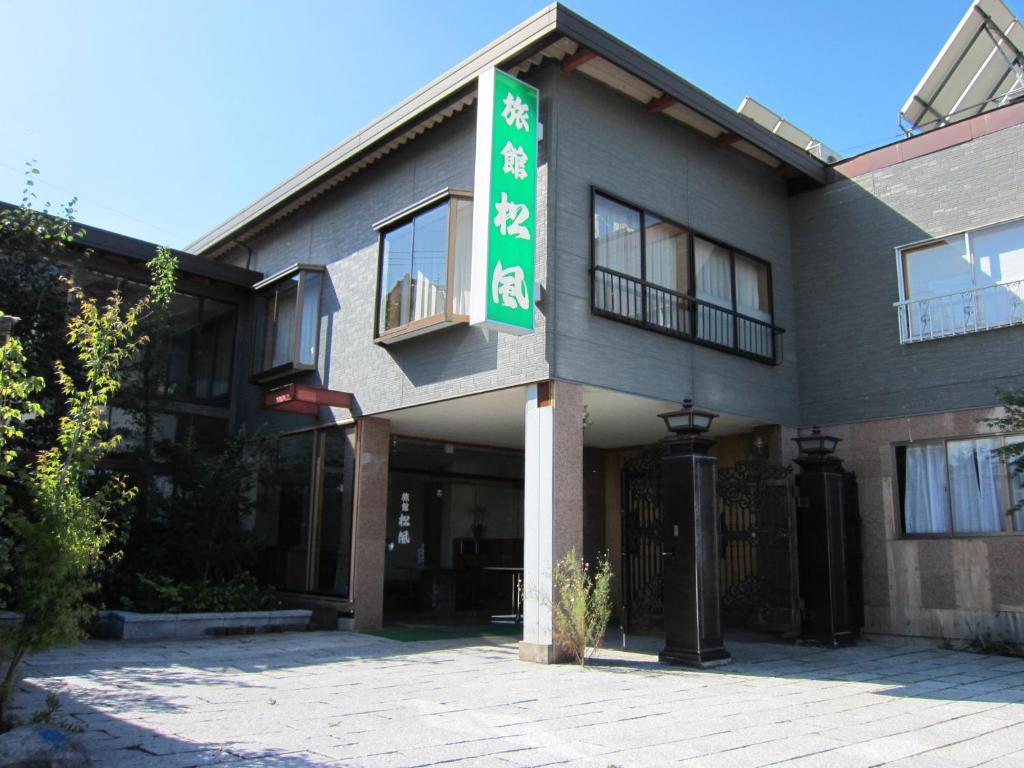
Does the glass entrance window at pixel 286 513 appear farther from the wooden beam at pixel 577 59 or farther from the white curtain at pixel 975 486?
the white curtain at pixel 975 486

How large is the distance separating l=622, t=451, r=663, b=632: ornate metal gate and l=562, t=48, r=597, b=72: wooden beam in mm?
4798

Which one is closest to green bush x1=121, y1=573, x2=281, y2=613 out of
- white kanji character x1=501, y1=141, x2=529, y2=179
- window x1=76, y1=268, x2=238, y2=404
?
window x1=76, y1=268, x2=238, y2=404

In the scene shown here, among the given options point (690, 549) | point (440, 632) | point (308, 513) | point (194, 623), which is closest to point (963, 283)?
point (690, 549)

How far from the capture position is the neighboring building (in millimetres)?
10172

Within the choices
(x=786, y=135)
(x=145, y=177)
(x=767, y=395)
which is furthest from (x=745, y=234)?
(x=145, y=177)

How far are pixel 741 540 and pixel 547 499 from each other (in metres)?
3.32

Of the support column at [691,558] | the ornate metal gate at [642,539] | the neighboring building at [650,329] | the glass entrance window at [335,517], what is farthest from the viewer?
the glass entrance window at [335,517]

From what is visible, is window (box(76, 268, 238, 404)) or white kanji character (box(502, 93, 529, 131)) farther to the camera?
window (box(76, 268, 238, 404))

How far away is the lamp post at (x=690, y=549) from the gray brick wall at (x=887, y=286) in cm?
417

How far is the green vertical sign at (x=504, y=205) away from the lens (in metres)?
9.20

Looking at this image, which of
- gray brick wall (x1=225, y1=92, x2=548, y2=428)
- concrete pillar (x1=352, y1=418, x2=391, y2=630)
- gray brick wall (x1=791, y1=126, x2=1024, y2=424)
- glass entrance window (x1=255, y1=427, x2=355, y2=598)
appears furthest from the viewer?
glass entrance window (x1=255, y1=427, x2=355, y2=598)

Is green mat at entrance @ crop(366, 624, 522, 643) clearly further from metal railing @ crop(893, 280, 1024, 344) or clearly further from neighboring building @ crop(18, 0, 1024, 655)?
metal railing @ crop(893, 280, 1024, 344)

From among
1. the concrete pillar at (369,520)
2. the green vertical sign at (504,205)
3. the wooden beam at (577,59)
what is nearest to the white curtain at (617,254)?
the green vertical sign at (504,205)

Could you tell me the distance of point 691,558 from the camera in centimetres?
902
